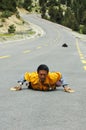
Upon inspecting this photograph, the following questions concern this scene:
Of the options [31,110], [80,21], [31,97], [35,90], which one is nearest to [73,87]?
[35,90]

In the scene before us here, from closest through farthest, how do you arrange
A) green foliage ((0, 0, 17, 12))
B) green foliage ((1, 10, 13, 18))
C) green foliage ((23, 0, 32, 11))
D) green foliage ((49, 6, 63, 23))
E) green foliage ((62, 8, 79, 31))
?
green foliage ((1, 10, 13, 18)) < green foliage ((0, 0, 17, 12)) < green foliage ((62, 8, 79, 31)) < green foliage ((49, 6, 63, 23)) < green foliage ((23, 0, 32, 11))

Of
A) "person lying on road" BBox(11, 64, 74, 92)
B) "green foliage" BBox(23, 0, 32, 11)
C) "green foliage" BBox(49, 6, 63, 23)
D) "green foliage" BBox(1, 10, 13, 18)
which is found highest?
"person lying on road" BBox(11, 64, 74, 92)

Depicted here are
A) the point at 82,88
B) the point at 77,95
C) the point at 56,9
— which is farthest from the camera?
the point at 56,9

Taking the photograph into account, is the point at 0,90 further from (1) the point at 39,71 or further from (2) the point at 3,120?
(2) the point at 3,120

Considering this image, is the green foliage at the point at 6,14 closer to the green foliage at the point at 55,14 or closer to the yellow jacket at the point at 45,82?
the green foliage at the point at 55,14

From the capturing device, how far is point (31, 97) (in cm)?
957

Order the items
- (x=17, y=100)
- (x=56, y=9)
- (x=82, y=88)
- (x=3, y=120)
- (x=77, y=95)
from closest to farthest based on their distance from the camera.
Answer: (x=3, y=120) → (x=17, y=100) → (x=77, y=95) → (x=82, y=88) → (x=56, y=9)

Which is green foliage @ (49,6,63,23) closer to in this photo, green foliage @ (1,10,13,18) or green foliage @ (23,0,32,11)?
green foliage @ (23,0,32,11)

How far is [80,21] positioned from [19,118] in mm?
162465

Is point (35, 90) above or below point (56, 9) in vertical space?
above

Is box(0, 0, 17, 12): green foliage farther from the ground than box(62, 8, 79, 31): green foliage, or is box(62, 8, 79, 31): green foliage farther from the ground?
box(0, 0, 17, 12): green foliage

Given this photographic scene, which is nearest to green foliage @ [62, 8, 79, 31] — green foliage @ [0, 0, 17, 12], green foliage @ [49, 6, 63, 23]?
green foliage @ [49, 6, 63, 23]

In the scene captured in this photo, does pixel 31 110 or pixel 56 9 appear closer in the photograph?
pixel 31 110

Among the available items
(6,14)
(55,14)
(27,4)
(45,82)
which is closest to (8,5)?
(6,14)
